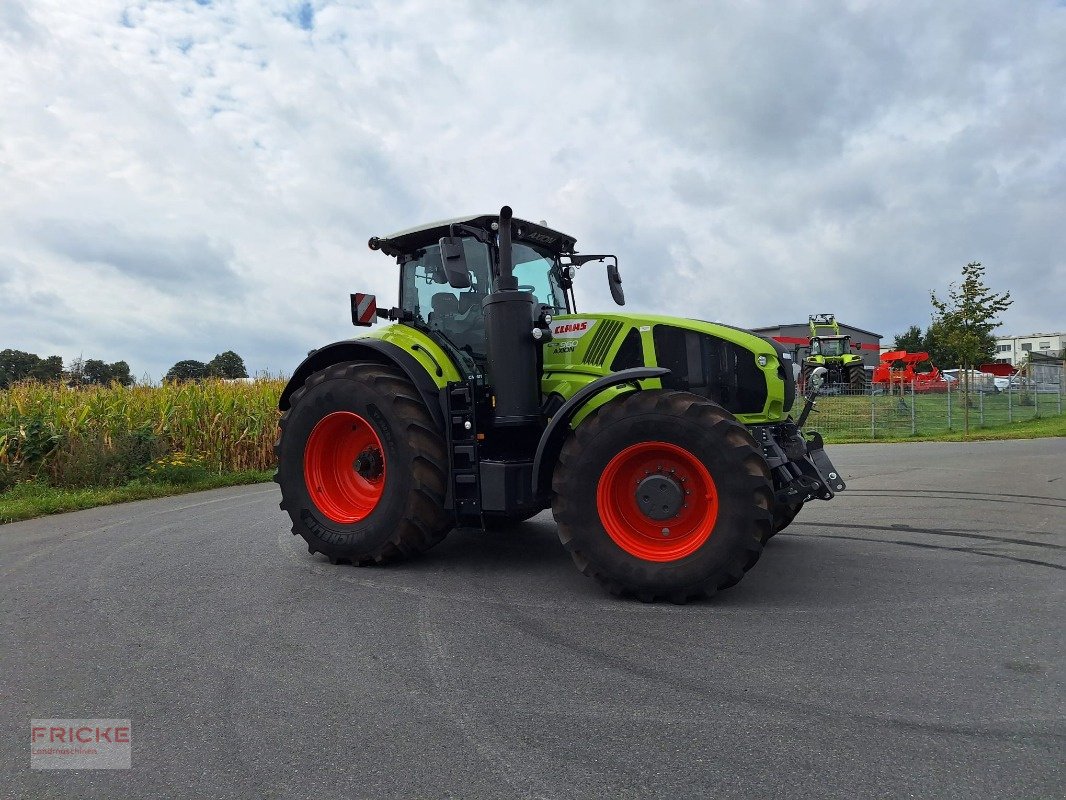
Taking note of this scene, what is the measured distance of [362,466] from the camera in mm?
5758

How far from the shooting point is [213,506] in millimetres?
9102

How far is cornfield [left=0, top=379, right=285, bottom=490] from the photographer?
36.2 ft

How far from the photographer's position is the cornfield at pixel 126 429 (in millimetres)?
11047

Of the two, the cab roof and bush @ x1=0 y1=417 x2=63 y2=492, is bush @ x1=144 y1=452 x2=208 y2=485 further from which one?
the cab roof

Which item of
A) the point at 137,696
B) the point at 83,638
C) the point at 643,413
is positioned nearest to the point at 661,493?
the point at 643,413

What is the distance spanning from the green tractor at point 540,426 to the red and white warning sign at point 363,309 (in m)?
0.01

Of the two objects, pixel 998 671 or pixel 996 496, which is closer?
pixel 998 671

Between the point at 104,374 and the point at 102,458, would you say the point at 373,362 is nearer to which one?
the point at 102,458

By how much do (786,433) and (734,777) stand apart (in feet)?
10.6

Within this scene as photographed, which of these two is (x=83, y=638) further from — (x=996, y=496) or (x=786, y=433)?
(x=996, y=496)

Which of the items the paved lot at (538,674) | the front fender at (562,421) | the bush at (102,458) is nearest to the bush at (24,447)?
the bush at (102,458)

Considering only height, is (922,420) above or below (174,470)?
above

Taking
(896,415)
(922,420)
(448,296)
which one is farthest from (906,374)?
(448,296)

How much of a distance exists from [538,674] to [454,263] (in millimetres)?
2822
